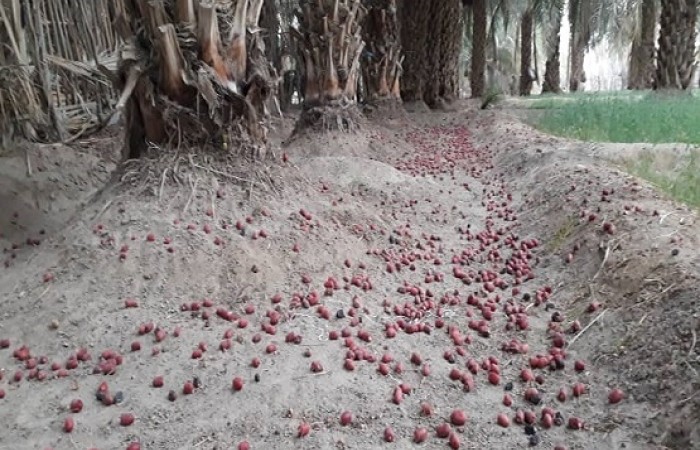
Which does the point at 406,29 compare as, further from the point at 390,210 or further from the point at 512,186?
the point at 390,210

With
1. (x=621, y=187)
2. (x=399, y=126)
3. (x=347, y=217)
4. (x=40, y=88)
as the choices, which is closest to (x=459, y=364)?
(x=347, y=217)

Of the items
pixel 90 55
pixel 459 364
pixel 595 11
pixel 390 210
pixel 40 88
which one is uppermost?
pixel 595 11

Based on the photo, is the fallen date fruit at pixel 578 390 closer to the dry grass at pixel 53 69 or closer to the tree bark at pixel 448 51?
the dry grass at pixel 53 69

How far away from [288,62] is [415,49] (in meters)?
5.71

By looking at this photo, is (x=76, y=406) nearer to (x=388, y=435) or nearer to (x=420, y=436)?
(x=388, y=435)

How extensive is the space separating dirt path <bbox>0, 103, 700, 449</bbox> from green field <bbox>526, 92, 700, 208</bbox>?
0.83 ft

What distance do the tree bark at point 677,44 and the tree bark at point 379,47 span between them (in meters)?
4.07

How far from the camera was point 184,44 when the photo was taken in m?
3.53

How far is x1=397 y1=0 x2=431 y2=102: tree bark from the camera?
35.5 feet

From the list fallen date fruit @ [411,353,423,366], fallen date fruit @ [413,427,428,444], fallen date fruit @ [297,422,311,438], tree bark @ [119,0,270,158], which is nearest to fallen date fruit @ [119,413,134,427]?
fallen date fruit @ [297,422,311,438]

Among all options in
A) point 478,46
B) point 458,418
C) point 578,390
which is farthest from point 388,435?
point 478,46

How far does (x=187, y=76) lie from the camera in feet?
11.6

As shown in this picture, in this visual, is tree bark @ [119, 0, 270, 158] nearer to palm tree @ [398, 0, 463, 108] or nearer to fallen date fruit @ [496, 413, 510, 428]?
fallen date fruit @ [496, 413, 510, 428]

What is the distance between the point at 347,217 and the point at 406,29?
8.08m
